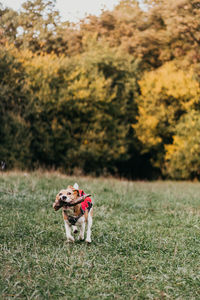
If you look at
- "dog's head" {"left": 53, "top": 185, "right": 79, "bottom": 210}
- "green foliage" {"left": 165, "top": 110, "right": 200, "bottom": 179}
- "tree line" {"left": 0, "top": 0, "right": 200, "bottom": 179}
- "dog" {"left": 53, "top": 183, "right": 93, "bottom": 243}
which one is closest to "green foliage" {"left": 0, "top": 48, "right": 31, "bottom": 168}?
"tree line" {"left": 0, "top": 0, "right": 200, "bottom": 179}

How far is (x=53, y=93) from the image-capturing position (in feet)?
61.7

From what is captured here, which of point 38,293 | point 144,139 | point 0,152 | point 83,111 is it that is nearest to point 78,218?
point 38,293

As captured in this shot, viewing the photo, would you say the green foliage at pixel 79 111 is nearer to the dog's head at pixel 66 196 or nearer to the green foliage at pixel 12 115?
the green foliage at pixel 12 115

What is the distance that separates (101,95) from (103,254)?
15.4 meters

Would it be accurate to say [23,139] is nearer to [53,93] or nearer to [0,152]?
[0,152]

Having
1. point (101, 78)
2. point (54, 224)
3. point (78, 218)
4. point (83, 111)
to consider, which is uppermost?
point (101, 78)

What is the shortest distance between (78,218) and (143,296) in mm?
1658

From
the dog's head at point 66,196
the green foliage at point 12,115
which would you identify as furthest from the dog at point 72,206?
the green foliage at point 12,115

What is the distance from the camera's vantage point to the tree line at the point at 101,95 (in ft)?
60.2

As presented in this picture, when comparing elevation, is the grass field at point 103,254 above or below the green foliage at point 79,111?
below

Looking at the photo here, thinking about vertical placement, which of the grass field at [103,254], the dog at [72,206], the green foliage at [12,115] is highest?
the green foliage at [12,115]

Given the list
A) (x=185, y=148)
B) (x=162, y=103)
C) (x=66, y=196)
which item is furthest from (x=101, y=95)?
(x=66, y=196)

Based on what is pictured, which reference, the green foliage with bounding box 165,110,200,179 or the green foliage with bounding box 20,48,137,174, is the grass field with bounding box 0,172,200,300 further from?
the green foliage with bounding box 165,110,200,179

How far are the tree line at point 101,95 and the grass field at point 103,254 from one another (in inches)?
389
